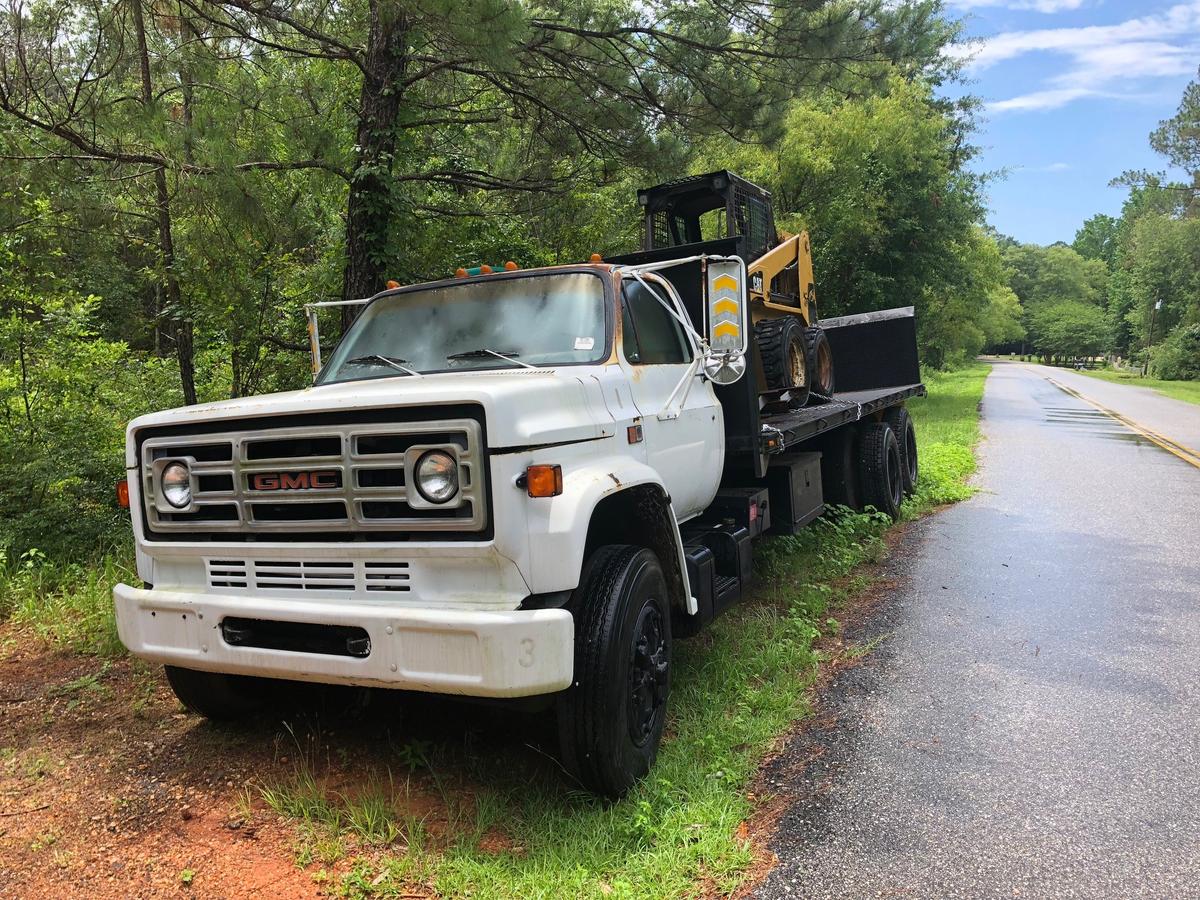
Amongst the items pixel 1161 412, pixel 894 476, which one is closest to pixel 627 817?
pixel 894 476

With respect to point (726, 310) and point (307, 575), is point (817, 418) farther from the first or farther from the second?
point (307, 575)

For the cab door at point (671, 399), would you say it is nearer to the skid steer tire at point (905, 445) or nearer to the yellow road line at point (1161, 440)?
the skid steer tire at point (905, 445)

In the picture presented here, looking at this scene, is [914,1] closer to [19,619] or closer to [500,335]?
[500,335]

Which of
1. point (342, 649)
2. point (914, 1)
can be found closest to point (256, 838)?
point (342, 649)

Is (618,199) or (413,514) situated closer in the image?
(413,514)

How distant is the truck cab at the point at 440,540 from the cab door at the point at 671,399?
67 millimetres

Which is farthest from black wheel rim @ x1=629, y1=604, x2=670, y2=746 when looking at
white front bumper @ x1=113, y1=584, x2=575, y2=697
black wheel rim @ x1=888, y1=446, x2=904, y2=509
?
black wheel rim @ x1=888, y1=446, x2=904, y2=509

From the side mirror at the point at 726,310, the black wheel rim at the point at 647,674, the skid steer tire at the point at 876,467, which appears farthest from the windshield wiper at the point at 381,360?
the skid steer tire at the point at 876,467

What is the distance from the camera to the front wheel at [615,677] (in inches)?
131

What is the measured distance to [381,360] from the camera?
439 centimetres

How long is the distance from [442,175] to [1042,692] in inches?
283

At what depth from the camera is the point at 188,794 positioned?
3.61 m

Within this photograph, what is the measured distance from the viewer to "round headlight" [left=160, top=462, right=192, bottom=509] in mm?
3611

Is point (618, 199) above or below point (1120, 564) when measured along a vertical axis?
above
